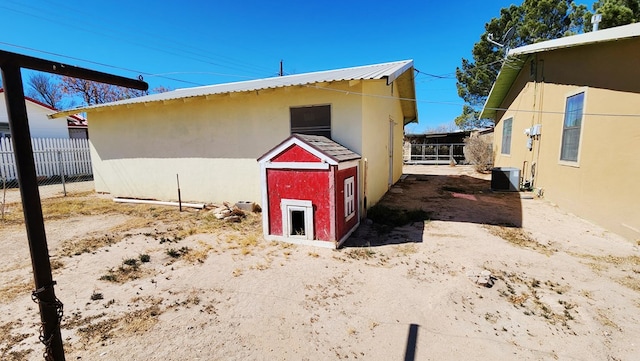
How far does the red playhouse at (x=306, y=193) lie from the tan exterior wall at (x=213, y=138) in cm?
171

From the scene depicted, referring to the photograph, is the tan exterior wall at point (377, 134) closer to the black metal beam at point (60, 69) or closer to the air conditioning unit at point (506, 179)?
the air conditioning unit at point (506, 179)

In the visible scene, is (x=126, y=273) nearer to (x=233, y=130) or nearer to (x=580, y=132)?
(x=233, y=130)

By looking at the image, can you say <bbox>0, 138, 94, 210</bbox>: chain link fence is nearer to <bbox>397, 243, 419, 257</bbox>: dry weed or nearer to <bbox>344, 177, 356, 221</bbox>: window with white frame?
<bbox>344, 177, 356, 221</bbox>: window with white frame

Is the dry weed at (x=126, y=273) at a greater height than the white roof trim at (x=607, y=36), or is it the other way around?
the white roof trim at (x=607, y=36)

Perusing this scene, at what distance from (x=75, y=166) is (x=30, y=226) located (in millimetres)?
15420

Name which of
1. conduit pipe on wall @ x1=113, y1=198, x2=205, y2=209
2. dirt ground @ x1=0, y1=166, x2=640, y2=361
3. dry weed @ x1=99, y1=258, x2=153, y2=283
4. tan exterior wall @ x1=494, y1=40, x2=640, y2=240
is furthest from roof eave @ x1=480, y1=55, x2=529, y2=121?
dry weed @ x1=99, y1=258, x2=153, y2=283

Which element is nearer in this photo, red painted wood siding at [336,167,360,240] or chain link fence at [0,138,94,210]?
red painted wood siding at [336,167,360,240]

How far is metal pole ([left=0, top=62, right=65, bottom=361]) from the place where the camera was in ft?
4.87

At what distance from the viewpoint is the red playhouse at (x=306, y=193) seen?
4.51 m

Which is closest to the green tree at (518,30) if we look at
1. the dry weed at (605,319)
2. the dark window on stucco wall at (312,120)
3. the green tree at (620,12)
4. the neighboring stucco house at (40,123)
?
the green tree at (620,12)

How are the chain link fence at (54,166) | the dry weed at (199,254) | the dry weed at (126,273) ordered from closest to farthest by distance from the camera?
the dry weed at (126,273)
the dry weed at (199,254)
the chain link fence at (54,166)

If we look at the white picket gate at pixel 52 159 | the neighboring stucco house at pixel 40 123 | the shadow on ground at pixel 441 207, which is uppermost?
the neighboring stucco house at pixel 40 123

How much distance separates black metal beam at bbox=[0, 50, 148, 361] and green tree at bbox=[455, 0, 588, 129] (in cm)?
2143

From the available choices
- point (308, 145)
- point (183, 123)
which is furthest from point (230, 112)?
point (308, 145)
